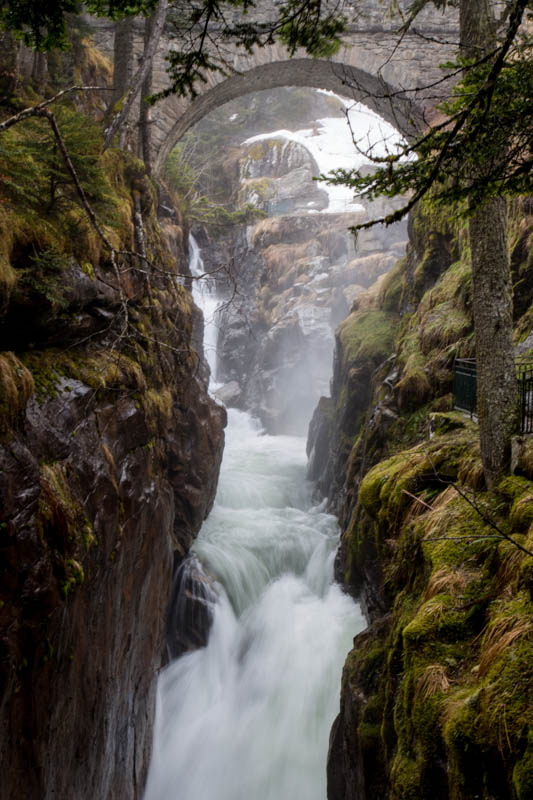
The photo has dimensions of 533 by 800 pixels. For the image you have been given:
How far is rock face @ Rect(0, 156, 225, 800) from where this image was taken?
11.0ft

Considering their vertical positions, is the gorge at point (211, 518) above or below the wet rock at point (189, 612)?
above

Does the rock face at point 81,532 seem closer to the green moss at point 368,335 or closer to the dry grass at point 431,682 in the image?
the dry grass at point 431,682

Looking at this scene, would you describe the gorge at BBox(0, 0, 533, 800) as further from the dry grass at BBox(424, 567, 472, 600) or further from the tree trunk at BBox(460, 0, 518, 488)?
the tree trunk at BBox(460, 0, 518, 488)

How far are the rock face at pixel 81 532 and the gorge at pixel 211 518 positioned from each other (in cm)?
3

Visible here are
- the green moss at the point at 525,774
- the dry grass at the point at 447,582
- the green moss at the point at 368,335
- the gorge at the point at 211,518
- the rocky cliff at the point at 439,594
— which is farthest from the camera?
the green moss at the point at 368,335

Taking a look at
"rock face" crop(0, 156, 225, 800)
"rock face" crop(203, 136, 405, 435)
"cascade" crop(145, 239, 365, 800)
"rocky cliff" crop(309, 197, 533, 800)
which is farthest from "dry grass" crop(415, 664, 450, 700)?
"rock face" crop(203, 136, 405, 435)

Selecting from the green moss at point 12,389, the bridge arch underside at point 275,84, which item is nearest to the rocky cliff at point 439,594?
the green moss at point 12,389

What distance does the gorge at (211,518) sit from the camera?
3129mm

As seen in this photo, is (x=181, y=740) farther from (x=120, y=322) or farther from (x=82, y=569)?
(x=120, y=322)

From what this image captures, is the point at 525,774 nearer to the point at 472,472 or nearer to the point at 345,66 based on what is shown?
the point at 472,472

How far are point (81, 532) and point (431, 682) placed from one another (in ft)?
10.3

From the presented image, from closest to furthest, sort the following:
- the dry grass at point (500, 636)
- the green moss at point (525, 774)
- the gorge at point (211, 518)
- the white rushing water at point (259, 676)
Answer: the green moss at point (525, 774) < the dry grass at point (500, 636) < the gorge at point (211, 518) < the white rushing water at point (259, 676)

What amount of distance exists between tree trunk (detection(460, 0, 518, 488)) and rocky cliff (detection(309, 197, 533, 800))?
0.76 ft

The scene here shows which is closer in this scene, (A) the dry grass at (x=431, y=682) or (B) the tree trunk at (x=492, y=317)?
(A) the dry grass at (x=431, y=682)
